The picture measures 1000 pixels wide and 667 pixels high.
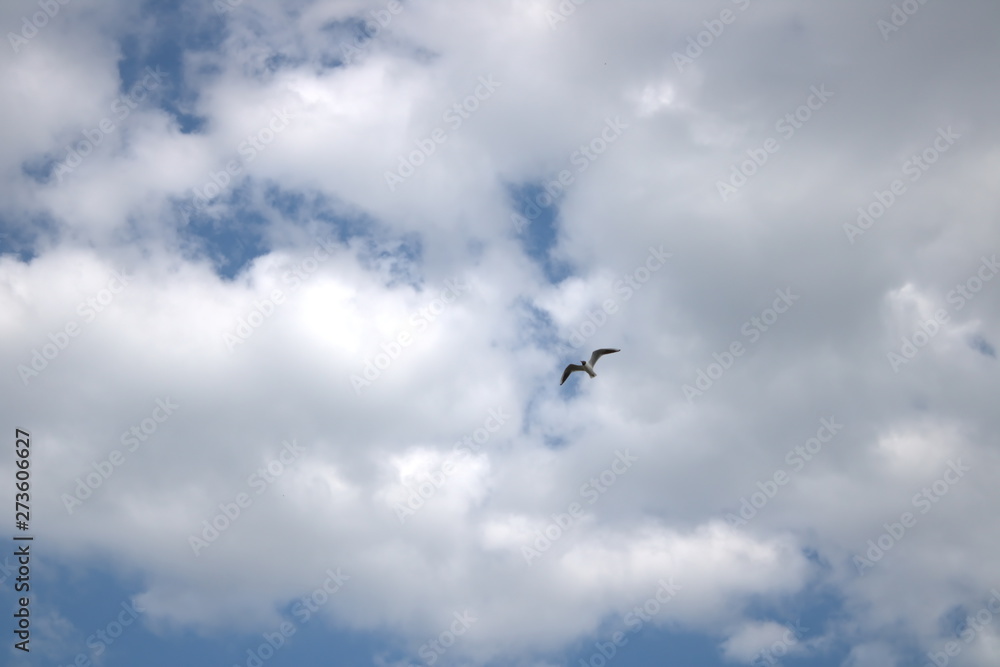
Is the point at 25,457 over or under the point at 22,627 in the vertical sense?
over

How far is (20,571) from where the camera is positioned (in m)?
53.2

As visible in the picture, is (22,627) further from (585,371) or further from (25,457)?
(585,371)

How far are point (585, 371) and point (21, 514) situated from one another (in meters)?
54.4

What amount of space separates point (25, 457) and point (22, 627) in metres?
14.9

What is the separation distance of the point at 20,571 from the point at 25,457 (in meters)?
10.3

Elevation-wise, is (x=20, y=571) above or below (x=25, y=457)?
below

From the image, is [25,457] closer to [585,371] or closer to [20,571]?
[20,571]

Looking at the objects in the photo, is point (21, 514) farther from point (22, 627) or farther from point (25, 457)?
point (22, 627)

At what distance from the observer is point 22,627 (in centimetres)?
5153

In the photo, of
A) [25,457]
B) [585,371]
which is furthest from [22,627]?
[585,371]

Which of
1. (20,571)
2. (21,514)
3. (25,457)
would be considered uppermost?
(25,457)

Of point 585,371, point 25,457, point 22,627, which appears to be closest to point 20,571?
point 22,627

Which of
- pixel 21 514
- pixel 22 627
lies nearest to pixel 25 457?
pixel 21 514

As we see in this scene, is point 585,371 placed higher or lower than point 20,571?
higher
